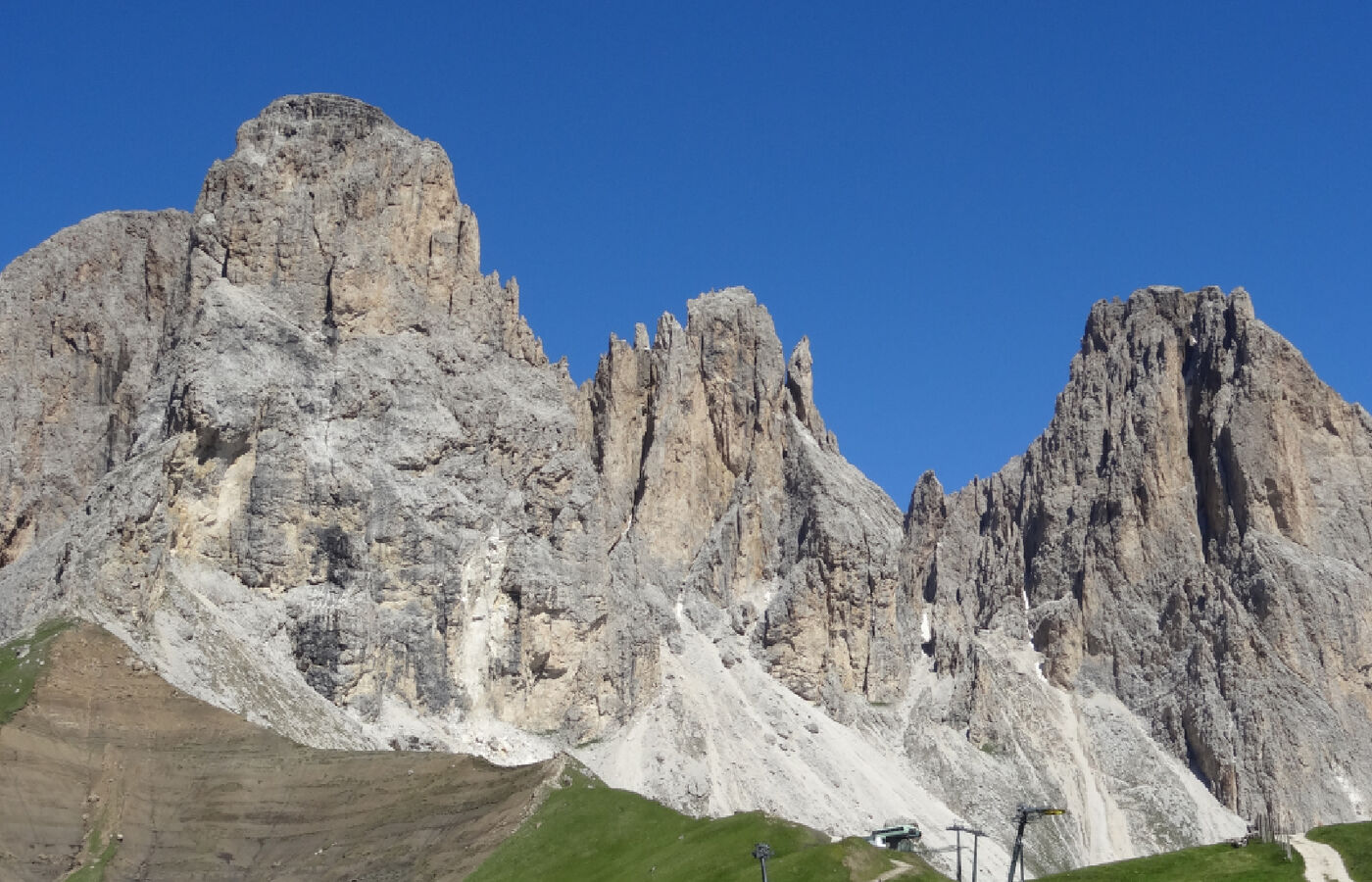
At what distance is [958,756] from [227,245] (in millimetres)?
82331

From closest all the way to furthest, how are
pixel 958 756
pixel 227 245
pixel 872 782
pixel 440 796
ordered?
pixel 440 796 < pixel 227 245 < pixel 872 782 < pixel 958 756

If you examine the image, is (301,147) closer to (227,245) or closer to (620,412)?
(227,245)

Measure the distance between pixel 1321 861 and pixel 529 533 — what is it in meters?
93.0

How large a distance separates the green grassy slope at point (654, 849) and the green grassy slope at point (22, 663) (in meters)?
31.6

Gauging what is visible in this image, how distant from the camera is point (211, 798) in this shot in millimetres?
97562

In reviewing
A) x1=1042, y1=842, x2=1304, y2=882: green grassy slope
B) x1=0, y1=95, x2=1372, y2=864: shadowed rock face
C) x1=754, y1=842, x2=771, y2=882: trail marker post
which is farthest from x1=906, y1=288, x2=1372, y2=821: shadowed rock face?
x1=754, y1=842, x2=771, y2=882: trail marker post

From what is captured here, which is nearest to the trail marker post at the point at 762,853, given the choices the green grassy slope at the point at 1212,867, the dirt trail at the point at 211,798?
the green grassy slope at the point at 1212,867

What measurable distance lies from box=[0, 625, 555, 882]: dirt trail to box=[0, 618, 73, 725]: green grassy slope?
826 mm

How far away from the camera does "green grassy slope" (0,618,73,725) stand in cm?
10000

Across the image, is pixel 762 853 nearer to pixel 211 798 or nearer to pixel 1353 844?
pixel 1353 844

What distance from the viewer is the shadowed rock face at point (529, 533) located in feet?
438

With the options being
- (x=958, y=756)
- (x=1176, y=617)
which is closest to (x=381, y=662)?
(x=958, y=756)

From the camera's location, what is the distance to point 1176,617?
19200cm

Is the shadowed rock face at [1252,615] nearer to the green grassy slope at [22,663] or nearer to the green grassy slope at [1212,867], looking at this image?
the green grassy slope at [22,663]
